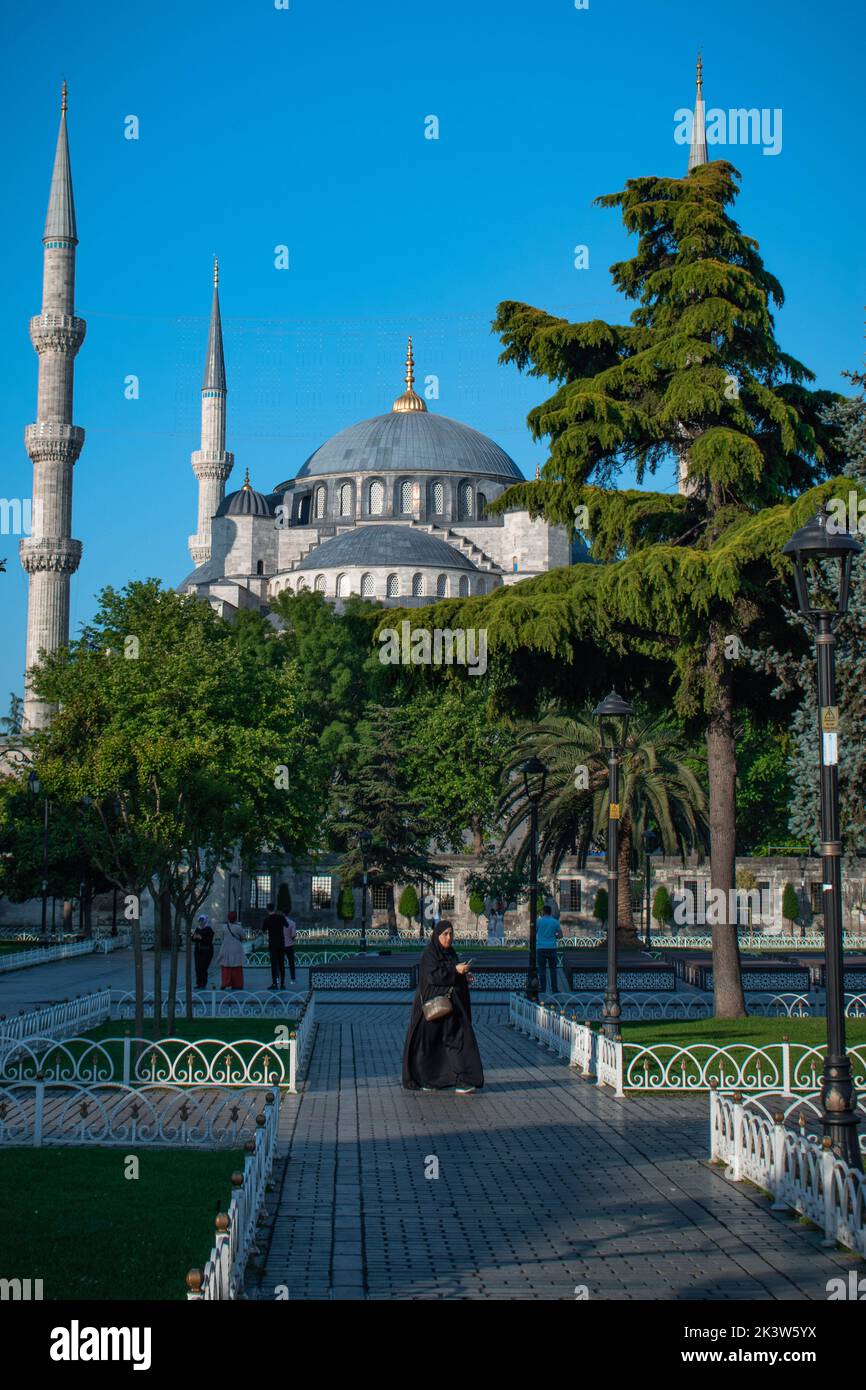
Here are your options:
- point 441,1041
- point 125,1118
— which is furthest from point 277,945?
→ point 125,1118

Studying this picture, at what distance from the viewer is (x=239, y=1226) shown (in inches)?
253

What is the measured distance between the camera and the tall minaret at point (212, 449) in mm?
76875

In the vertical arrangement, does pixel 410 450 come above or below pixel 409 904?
above

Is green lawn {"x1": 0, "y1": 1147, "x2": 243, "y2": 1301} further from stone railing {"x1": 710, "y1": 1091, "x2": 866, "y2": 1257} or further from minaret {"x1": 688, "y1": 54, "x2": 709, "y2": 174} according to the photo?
minaret {"x1": 688, "y1": 54, "x2": 709, "y2": 174}

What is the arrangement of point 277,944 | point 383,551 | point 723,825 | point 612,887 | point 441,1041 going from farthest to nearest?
point 383,551, point 277,944, point 723,825, point 612,887, point 441,1041


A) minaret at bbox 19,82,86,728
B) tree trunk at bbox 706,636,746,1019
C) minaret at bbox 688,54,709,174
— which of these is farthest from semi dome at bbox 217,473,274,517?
tree trunk at bbox 706,636,746,1019

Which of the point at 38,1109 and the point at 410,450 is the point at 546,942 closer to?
the point at 38,1109

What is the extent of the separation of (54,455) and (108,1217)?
4696 cm

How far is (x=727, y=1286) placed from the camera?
6359 mm

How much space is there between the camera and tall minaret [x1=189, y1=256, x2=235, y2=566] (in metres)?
76.9

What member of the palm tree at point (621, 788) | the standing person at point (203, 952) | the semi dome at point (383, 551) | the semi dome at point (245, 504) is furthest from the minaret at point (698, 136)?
the semi dome at point (245, 504)

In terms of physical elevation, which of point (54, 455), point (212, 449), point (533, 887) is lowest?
point (533, 887)
